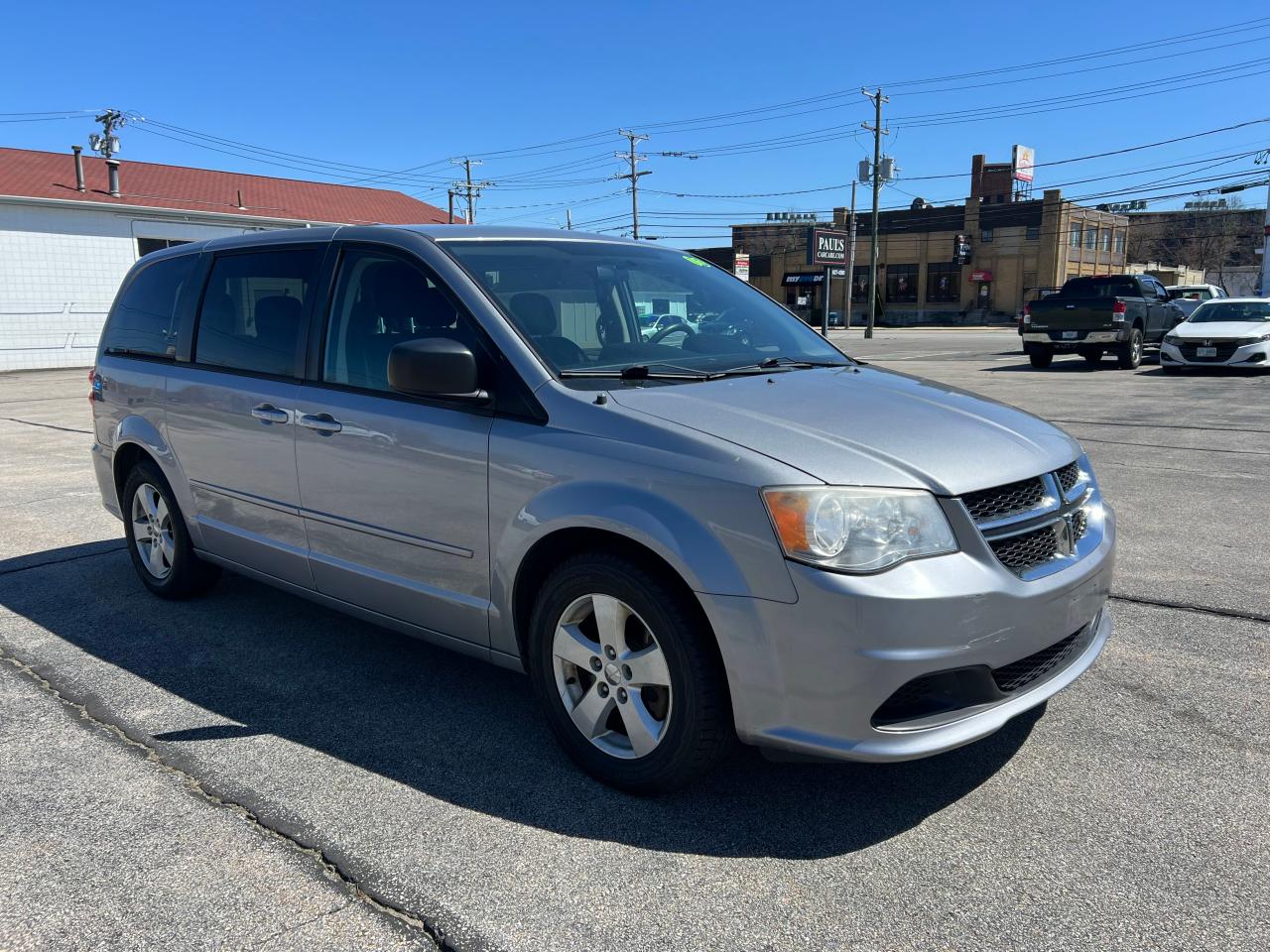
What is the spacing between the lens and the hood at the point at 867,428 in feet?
9.16

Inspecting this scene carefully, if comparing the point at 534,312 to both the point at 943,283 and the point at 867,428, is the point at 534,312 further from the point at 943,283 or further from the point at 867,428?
the point at 943,283

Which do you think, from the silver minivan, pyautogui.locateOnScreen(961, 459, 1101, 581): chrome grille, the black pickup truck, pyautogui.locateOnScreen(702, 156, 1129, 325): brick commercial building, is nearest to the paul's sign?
pyautogui.locateOnScreen(702, 156, 1129, 325): brick commercial building

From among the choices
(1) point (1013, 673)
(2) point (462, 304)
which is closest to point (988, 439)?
(1) point (1013, 673)

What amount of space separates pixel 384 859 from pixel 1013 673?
1888mm

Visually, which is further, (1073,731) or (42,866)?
(1073,731)

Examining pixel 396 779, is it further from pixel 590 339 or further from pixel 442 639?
pixel 590 339

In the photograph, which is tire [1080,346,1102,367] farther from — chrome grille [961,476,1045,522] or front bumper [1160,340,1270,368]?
chrome grille [961,476,1045,522]

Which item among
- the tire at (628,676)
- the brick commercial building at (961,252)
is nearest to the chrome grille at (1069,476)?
the tire at (628,676)

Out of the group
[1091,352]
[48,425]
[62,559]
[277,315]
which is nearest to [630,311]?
[277,315]

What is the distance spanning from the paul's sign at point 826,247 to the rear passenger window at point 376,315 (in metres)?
46.9

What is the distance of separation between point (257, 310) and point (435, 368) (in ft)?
5.42

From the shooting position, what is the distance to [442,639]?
143 inches

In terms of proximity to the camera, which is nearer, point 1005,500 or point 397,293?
point 1005,500

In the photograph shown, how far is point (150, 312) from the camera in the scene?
525cm
